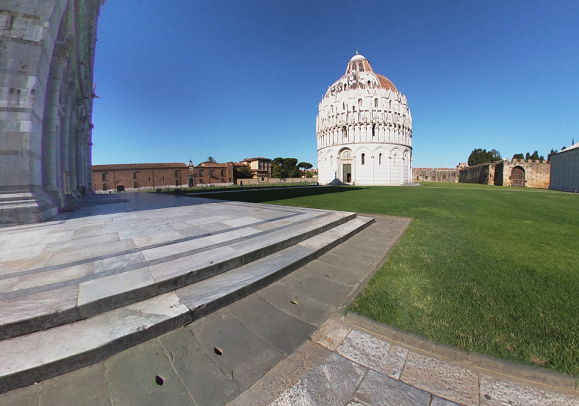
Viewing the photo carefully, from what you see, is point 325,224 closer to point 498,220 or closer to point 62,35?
point 498,220

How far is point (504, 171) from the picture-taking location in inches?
1635

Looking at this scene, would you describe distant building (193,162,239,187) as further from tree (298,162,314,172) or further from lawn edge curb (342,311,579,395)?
lawn edge curb (342,311,579,395)

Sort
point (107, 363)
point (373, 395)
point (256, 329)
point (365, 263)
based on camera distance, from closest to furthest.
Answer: point (373, 395), point (107, 363), point (256, 329), point (365, 263)

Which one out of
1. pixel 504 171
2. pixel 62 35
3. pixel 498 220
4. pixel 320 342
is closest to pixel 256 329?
pixel 320 342

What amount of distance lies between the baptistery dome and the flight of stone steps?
36.1m

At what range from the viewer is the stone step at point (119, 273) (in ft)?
6.53

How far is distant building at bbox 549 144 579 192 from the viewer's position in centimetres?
2873

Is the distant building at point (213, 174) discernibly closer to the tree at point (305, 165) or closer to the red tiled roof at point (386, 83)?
the tree at point (305, 165)

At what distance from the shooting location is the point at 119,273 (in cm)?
272

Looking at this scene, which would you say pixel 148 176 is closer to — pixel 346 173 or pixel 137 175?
pixel 137 175

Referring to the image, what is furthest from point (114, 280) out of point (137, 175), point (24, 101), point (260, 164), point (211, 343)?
point (260, 164)

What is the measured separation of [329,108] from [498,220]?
38055 mm

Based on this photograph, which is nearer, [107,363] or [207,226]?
[107,363]

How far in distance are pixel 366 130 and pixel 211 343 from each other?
40581 millimetres
